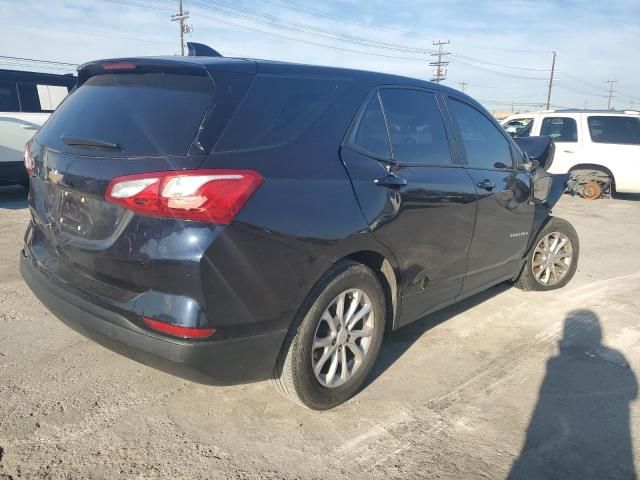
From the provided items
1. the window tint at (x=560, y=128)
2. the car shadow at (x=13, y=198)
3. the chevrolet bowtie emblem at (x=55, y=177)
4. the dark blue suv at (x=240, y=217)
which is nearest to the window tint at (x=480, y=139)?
the dark blue suv at (x=240, y=217)

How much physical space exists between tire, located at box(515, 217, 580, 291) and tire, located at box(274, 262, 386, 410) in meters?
2.41

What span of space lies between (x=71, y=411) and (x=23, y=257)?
93 centimetres

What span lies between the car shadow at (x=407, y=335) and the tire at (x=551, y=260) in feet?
1.23

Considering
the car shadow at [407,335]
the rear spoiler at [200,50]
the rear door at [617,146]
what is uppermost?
the rear spoiler at [200,50]

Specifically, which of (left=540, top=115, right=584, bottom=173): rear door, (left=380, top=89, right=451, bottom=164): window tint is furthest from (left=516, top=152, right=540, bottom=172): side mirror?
(left=540, top=115, right=584, bottom=173): rear door

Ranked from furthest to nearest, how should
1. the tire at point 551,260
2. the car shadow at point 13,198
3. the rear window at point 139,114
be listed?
the car shadow at point 13,198, the tire at point 551,260, the rear window at point 139,114

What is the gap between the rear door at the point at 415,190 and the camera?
2.79 metres

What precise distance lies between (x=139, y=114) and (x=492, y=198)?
8.37 ft

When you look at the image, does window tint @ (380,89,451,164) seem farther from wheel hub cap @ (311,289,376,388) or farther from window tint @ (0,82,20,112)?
window tint @ (0,82,20,112)

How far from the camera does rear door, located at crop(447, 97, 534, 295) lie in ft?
12.1

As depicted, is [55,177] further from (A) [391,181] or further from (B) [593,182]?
(B) [593,182]

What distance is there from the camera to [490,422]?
2.78m

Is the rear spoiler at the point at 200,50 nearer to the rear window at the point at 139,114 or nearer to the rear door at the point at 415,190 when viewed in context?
the rear window at the point at 139,114

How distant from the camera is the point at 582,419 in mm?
2826
